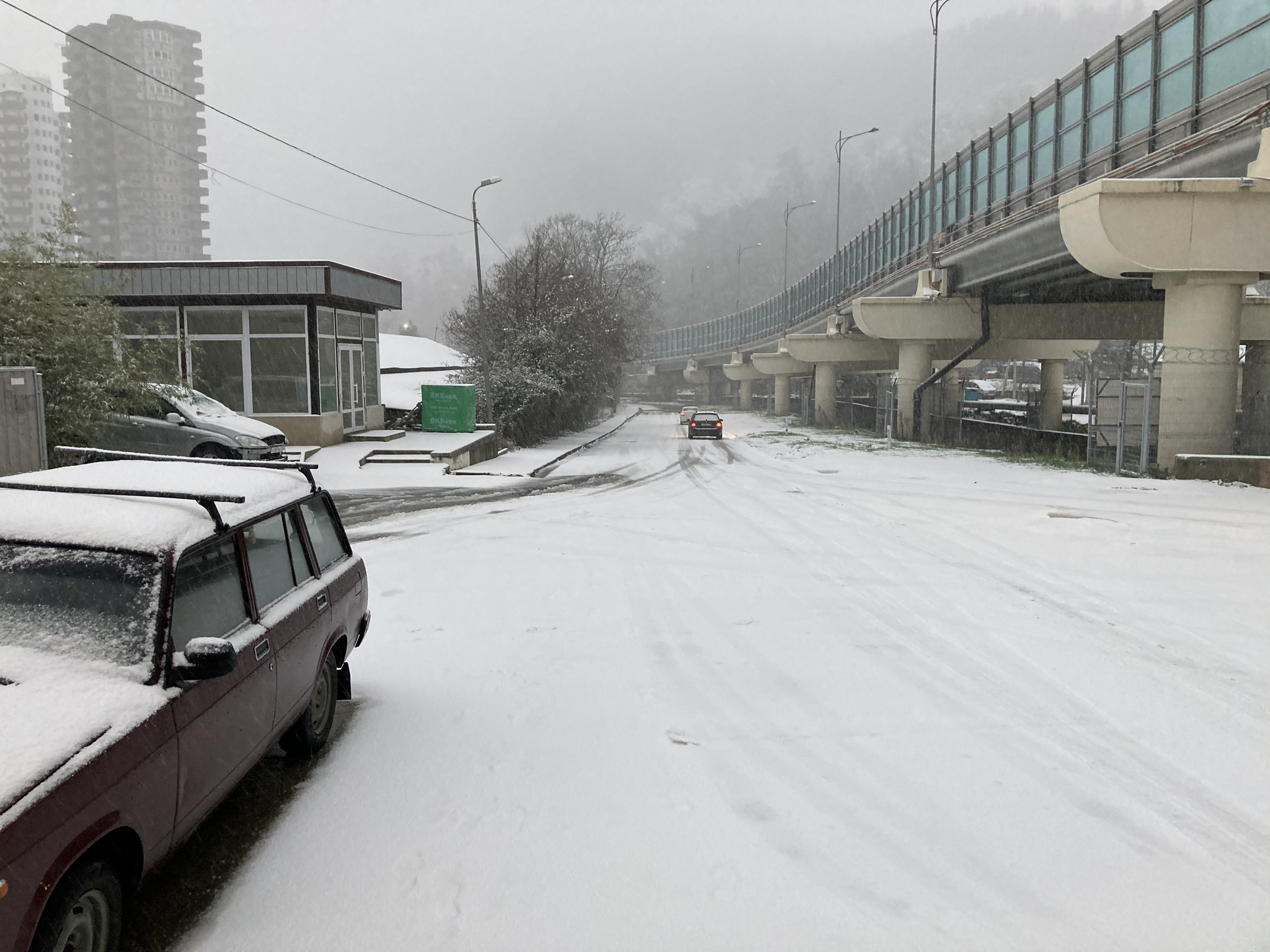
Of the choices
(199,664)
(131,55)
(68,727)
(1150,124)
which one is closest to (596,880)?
(199,664)

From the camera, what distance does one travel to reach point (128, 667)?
11.7 feet

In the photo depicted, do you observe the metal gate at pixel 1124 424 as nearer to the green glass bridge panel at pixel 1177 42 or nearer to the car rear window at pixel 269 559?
the green glass bridge panel at pixel 1177 42

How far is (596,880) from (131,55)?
614 feet

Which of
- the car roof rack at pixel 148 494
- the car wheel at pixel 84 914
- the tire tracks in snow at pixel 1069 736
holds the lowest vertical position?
the tire tracks in snow at pixel 1069 736

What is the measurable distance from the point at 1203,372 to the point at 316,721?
20.5 meters

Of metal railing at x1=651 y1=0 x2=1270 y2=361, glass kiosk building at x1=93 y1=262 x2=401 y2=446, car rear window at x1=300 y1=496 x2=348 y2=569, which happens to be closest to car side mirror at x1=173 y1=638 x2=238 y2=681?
car rear window at x1=300 y1=496 x2=348 y2=569

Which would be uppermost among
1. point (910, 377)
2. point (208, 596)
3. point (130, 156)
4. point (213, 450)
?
point (130, 156)

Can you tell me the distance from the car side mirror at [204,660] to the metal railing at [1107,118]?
1999cm

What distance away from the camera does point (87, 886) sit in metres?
3.04

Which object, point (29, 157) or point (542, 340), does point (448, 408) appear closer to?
point (542, 340)

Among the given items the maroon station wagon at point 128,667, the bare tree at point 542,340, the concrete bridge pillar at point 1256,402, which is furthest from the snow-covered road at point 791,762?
the bare tree at point 542,340

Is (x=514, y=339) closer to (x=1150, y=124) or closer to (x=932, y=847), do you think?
(x=1150, y=124)

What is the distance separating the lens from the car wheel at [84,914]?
2.87 meters

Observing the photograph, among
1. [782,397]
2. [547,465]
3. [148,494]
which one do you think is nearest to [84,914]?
[148,494]
